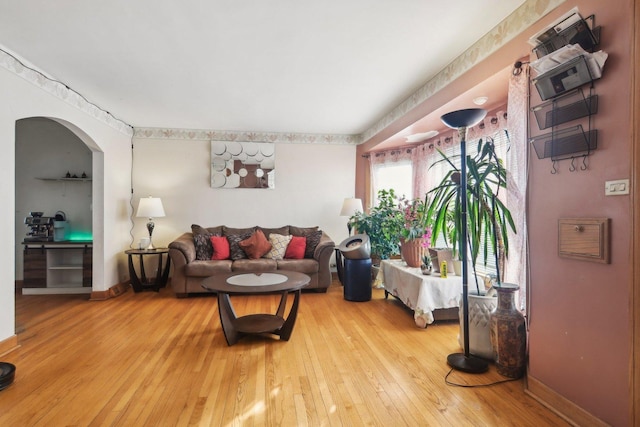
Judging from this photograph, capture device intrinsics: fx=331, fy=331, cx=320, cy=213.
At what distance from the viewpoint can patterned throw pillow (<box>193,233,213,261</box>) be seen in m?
4.90

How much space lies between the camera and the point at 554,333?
1.97 meters

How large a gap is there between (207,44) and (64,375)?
8.94 feet

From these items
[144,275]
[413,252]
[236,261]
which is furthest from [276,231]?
[413,252]

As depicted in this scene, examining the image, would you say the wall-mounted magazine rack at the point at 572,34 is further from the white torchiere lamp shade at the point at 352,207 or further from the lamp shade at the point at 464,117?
the white torchiere lamp shade at the point at 352,207

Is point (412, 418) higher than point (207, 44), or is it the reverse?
point (207, 44)

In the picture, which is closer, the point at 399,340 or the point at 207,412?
the point at 207,412

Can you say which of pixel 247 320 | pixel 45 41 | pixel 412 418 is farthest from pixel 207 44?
pixel 412 418

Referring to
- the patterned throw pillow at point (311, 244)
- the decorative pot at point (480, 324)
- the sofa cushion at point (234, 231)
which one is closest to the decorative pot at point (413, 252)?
the decorative pot at point (480, 324)

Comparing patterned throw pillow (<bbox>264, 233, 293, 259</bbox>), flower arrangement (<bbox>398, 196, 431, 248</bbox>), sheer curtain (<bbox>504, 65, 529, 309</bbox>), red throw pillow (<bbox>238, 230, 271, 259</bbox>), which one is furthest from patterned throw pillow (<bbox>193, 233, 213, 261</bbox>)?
sheer curtain (<bbox>504, 65, 529, 309</bbox>)

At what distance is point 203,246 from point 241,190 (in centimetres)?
123

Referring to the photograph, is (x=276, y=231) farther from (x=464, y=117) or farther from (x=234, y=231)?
(x=464, y=117)

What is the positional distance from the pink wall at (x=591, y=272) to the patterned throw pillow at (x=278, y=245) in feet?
11.6

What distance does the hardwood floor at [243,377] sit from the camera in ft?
6.20

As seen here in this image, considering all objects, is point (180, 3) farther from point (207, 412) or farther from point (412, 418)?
point (412, 418)
